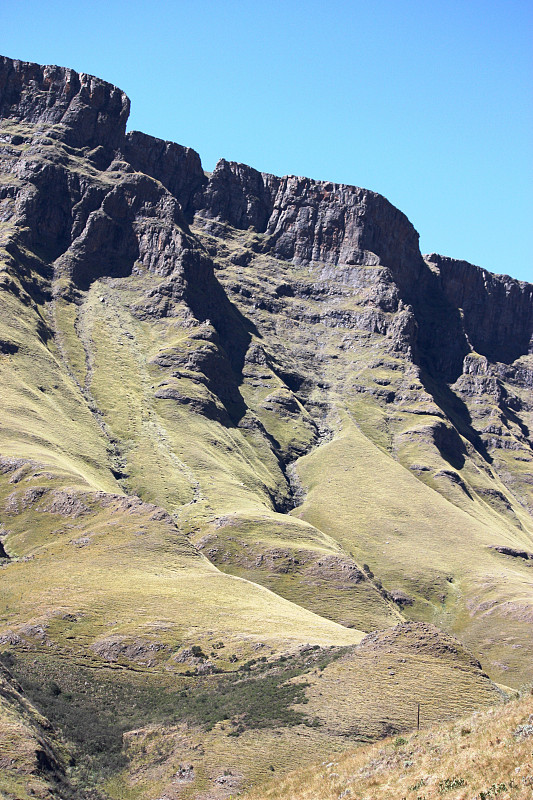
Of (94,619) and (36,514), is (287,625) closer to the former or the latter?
(94,619)

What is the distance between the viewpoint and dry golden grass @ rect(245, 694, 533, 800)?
110 feet

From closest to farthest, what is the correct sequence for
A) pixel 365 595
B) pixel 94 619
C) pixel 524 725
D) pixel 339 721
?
pixel 524 725
pixel 339 721
pixel 94 619
pixel 365 595

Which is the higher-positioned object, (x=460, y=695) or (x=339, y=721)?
(x=460, y=695)

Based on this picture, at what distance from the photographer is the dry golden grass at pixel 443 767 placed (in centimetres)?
3366

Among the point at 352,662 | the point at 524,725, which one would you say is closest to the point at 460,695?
the point at 352,662

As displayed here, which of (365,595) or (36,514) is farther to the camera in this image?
(365,595)

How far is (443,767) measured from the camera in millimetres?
37625

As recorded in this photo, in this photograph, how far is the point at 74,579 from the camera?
119938mm

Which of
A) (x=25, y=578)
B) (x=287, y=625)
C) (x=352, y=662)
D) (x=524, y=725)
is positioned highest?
(x=524, y=725)

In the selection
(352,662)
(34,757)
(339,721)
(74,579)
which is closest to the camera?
(34,757)

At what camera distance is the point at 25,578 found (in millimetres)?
121250

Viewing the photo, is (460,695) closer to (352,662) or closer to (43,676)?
(352,662)

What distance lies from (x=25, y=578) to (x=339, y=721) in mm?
68543

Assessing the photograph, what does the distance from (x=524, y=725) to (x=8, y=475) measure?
486 ft
